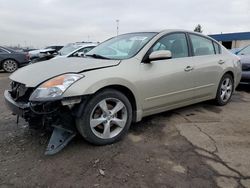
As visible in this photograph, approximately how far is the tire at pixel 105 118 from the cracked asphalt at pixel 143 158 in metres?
0.14

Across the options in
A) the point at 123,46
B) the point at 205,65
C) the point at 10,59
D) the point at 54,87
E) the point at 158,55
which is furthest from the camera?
the point at 10,59

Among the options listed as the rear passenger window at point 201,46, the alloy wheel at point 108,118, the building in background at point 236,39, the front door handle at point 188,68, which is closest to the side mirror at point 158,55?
the front door handle at point 188,68

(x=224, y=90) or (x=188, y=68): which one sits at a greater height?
(x=188, y=68)

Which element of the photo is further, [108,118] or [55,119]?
[108,118]

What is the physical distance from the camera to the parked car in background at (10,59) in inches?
496

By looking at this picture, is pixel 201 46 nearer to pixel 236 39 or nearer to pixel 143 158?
pixel 143 158

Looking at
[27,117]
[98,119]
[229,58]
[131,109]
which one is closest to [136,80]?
[131,109]

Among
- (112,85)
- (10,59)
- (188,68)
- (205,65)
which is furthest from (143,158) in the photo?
(10,59)

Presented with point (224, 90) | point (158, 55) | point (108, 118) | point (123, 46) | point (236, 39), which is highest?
point (236, 39)

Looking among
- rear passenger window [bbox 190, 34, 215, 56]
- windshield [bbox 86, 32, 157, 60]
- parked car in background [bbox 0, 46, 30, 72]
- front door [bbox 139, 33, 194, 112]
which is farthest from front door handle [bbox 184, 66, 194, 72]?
parked car in background [bbox 0, 46, 30, 72]

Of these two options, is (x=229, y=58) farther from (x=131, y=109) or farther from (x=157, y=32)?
(x=131, y=109)

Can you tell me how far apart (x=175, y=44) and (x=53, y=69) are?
81.6 inches

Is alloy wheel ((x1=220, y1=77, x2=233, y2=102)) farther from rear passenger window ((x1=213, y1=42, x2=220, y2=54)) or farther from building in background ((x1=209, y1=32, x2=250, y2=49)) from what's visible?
building in background ((x1=209, y1=32, x2=250, y2=49))

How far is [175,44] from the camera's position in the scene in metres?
4.27
